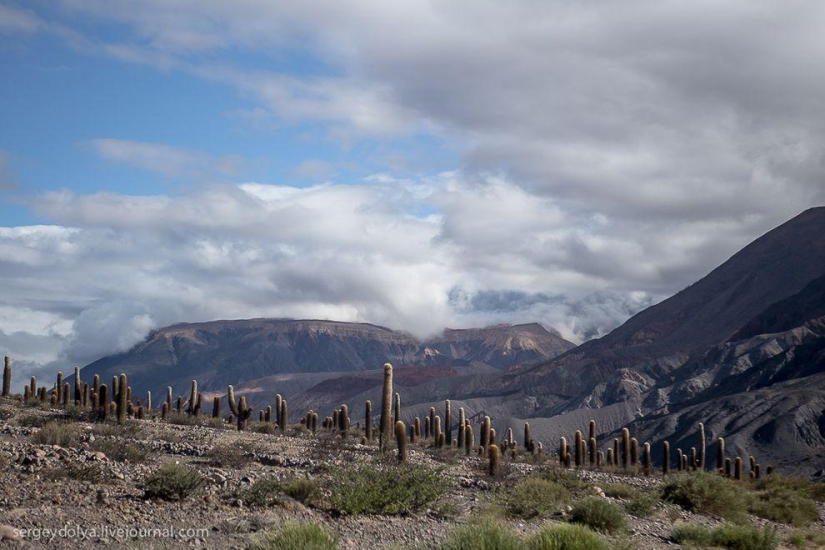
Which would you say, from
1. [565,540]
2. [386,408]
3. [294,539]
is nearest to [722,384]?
[386,408]

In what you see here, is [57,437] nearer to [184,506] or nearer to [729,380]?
[184,506]

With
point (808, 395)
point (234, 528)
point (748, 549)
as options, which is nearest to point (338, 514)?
point (234, 528)

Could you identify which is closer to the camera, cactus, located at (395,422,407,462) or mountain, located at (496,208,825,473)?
cactus, located at (395,422,407,462)

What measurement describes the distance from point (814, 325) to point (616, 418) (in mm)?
32444

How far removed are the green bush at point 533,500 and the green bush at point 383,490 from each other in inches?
60.0

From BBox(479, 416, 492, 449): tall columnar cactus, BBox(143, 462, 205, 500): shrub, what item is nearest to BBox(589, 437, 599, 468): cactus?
BBox(479, 416, 492, 449): tall columnar cactus

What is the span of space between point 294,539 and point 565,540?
4107mm

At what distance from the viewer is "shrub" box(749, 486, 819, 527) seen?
23375mm

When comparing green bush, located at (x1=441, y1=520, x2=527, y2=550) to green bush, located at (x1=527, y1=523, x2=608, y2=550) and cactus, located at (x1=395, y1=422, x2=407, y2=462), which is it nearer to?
green bush, located at (x1=527, y1=523, x2=608, y2=550)

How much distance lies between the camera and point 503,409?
169 metres

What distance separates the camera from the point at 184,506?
1448 centimetres

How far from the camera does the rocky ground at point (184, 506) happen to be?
1238 cm

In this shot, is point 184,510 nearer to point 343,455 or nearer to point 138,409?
point 343,455

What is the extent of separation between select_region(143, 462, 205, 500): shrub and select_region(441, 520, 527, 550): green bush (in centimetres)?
519
